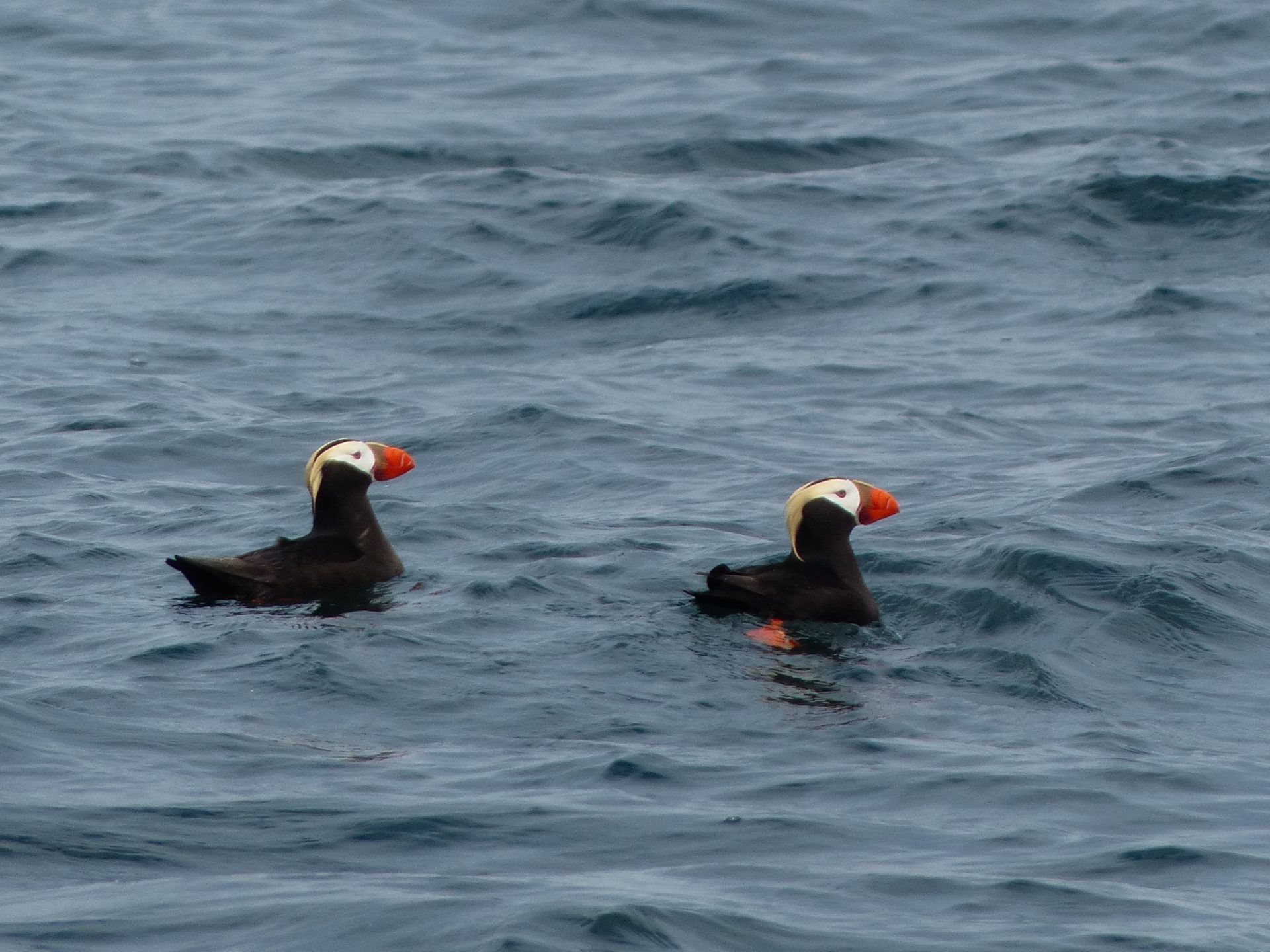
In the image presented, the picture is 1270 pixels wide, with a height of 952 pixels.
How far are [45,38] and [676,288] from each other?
1217cm

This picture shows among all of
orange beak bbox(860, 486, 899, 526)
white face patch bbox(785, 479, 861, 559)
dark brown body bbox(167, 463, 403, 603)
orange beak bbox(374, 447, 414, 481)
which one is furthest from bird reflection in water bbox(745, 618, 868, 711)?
orange beak bbox(374, 447, 414, 481)

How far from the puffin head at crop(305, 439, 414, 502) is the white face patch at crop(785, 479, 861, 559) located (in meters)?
1.97

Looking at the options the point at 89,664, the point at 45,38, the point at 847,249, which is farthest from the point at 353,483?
the point at 45,38

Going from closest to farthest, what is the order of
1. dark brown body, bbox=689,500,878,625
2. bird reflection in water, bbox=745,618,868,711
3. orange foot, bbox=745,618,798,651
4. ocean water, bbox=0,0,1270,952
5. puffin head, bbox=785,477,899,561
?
1. ocean water, bbox=0,0,1270,952
2. bird reflection in water, bbox=745,618,868,711
3. orange foot, bbox=745,618,798,651
4. dark brown body, bbox=689,500,878,625
5. puffin head, bbox=785,477,899,561

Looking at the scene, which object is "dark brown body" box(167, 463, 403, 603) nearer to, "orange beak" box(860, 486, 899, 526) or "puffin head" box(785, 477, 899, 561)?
"puffin head" box(785, 477, 899, 561)

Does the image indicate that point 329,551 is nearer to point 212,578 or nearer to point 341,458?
point 341,458

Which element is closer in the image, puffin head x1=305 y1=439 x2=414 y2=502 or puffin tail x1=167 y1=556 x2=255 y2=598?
puffin tail x1=167 y1=556 x2=255 y2=598

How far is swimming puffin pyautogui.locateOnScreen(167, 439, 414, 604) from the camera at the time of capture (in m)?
9.75

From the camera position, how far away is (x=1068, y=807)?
7336mm

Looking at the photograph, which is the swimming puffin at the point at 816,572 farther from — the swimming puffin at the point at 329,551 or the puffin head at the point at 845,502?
the swimming puffin at the point at 329,551

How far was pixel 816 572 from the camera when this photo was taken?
9.87 m

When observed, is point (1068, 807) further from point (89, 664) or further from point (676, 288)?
point (676, 288)

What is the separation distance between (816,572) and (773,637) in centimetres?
56

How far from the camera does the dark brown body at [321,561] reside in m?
9.69
